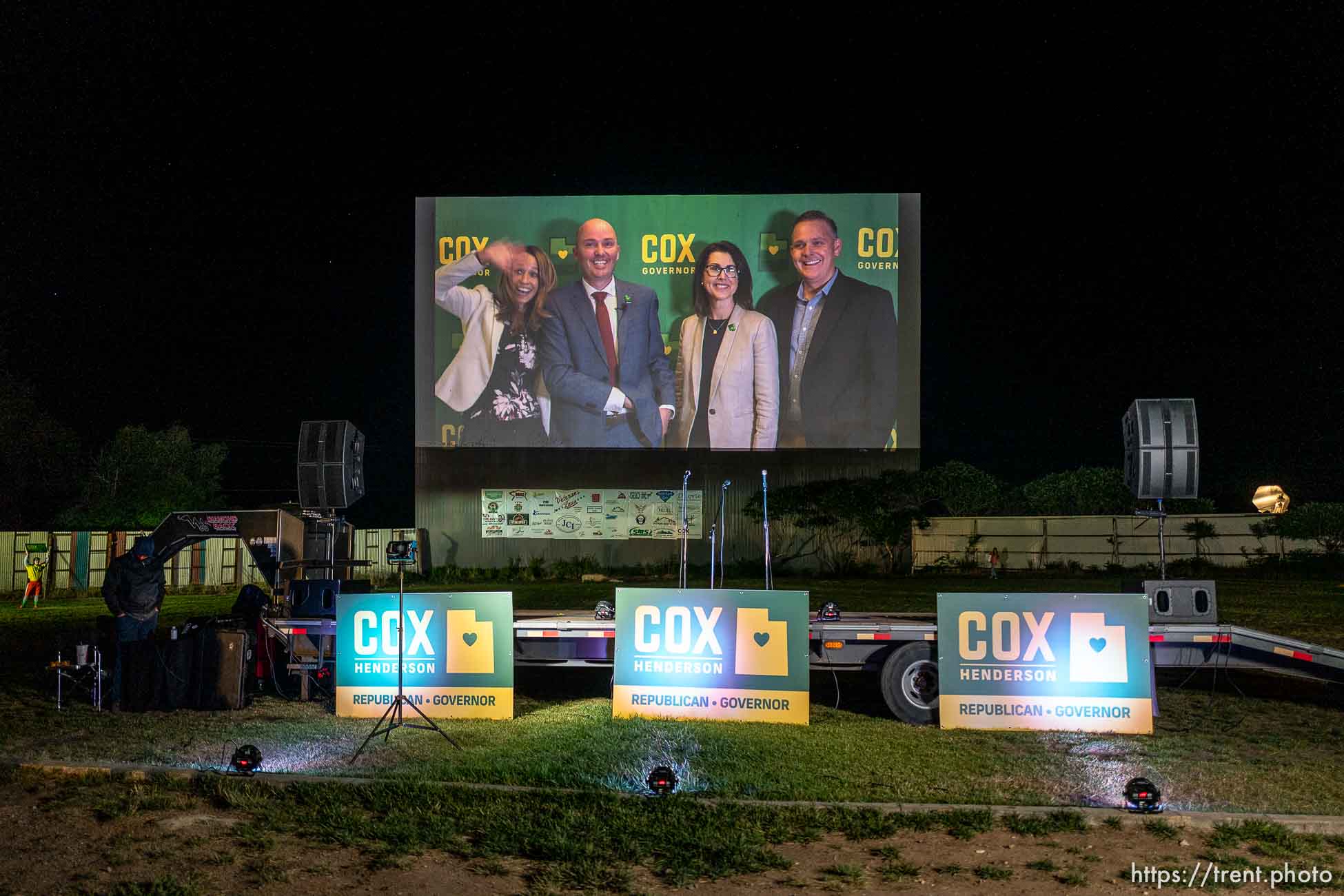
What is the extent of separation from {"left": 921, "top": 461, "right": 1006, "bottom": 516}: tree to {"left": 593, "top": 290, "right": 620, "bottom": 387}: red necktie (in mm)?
12679

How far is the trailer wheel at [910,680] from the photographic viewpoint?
955 centimetres

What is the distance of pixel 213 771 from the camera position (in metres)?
7.27

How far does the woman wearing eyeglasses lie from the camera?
27.9 meters

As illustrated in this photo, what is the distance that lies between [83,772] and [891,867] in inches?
213

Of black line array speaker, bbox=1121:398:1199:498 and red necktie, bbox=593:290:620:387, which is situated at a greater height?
red necktie, bbox=593:290:620:387

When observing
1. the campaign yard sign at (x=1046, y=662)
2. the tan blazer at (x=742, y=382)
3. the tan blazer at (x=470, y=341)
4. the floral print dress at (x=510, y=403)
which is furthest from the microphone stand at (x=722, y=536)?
the tan blazer at (x=470, y=341)

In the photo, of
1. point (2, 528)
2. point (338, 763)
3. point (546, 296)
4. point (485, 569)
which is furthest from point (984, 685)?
point (2, 528)

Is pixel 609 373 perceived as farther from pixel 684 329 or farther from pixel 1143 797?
pixel 1143 797

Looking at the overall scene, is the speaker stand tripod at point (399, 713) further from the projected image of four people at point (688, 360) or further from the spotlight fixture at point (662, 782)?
the projected image of four people at point (688, 360)

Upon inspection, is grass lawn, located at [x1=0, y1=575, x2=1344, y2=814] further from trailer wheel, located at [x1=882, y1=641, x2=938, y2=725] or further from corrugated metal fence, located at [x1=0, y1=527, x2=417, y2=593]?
corrugated metal fence, located at [x1=0, y1=527, x2=417, y2=593]

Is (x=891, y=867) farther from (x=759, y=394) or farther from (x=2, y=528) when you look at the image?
(x=2, y=528)

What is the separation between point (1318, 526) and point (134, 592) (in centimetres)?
2966

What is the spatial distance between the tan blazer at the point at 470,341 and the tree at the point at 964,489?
48.3 feet

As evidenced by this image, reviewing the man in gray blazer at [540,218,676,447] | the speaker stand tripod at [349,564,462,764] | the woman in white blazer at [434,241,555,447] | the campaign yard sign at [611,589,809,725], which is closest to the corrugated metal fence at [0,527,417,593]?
the woman in white blazer at [434,241,555,447]
